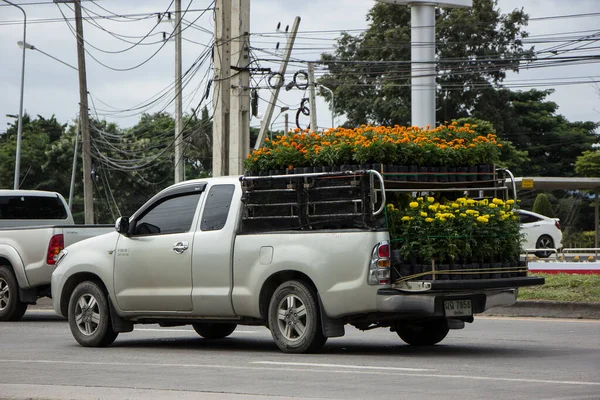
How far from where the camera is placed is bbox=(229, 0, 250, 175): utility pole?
72.5ft

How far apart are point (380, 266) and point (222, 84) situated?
13003mm

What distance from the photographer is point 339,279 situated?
34.6ft

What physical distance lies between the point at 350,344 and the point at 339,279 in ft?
6.54

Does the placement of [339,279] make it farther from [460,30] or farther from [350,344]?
[460,30]

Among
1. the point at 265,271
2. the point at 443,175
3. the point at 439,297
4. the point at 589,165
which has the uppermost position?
the point at 589,165

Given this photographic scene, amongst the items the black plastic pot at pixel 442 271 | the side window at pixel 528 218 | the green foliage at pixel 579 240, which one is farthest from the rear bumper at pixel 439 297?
the green foliage at pixel 579 240

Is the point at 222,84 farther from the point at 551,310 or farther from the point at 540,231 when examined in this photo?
the point at 540,231

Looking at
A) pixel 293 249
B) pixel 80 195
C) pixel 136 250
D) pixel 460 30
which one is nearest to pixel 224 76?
pixel 136 250

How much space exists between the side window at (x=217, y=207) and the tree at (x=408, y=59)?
42773 millimetres

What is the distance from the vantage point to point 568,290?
55.8 ft

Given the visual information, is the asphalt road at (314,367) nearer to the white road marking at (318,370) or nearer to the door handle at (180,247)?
the white road marking at (318,370)

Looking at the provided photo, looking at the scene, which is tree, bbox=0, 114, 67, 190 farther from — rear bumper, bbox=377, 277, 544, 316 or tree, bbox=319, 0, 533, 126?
rear bumper, bbox=377, 277, 544, 316

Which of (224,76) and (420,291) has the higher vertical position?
(224,76)

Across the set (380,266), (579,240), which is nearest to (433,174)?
(380,266)
